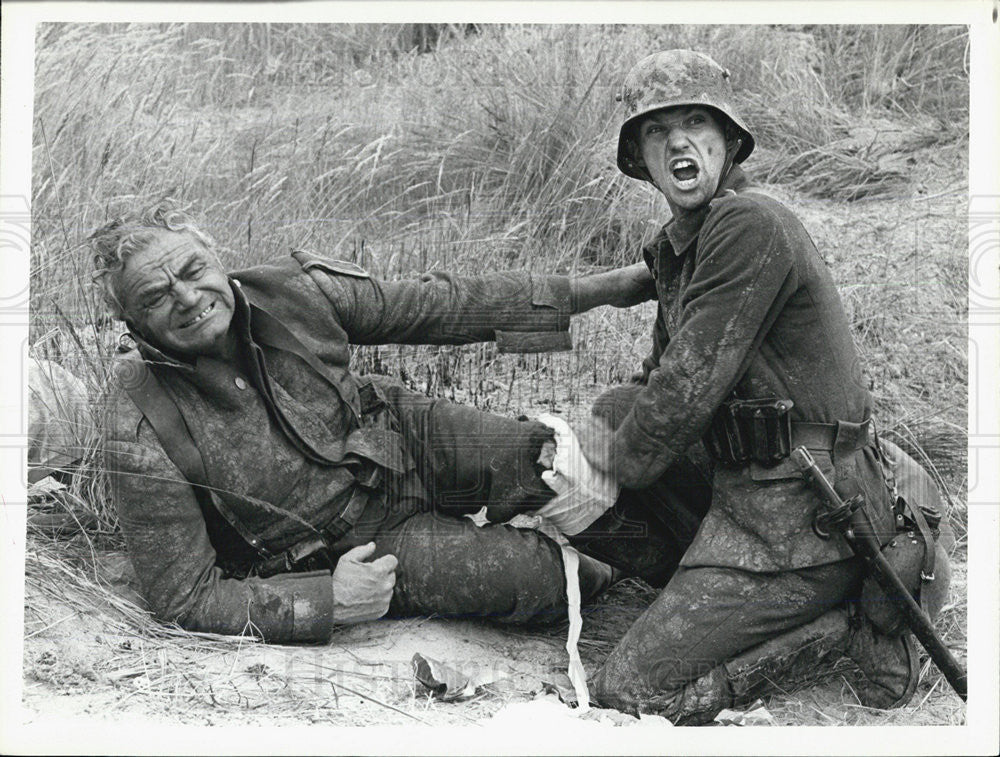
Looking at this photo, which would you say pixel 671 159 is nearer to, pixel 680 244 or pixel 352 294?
pixel 680 244

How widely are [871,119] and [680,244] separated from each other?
2.56m

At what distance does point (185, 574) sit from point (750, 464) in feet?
6.35

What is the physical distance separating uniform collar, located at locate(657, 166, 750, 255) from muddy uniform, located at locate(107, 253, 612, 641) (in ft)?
1.84

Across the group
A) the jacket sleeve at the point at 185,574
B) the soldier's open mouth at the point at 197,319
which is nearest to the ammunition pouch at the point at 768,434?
the jacket sleeve at the point at 185,574

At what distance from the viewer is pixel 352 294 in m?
4.82

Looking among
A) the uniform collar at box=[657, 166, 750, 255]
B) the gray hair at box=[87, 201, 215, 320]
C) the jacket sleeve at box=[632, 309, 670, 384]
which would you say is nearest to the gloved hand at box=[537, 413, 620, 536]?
the jacket sleeve at box=[632, 309, 670, 384]

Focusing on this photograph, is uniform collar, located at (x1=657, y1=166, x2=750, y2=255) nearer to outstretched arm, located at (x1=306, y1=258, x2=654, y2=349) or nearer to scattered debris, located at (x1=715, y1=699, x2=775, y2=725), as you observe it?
outstretched arm, located at (x1=306, y1=258, x2=654, y2=349)

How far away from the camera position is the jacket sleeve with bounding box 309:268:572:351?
4.85 metres

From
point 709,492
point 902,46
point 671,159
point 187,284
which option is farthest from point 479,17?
point 902,46

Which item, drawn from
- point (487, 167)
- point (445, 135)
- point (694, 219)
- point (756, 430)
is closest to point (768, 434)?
point (756, 430)

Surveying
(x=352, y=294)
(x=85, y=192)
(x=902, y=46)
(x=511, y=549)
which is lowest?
(x=511, y=549)

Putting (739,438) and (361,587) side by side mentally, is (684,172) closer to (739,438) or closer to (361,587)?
(739,438)

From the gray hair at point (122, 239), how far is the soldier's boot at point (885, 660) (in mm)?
2603

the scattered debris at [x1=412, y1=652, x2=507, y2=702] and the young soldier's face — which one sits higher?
the young soldier's face
